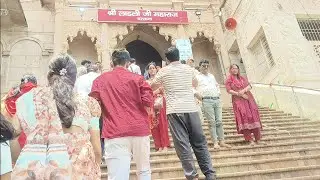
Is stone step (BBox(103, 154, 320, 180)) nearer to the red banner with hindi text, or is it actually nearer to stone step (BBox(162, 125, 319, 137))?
stone step (BBox(162, 125, 319, 137))

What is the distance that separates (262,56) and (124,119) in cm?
1076

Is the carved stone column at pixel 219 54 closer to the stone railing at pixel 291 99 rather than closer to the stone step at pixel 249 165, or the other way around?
the stone railing at pixel 291 99

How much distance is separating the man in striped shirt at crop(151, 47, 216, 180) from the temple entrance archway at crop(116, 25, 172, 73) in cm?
1073

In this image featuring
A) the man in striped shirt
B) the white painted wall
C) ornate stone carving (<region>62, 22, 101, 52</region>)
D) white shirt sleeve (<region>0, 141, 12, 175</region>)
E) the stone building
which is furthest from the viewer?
ornate stone carving (<region>62, 22, 101, 52</region>)

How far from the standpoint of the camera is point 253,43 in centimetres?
1345

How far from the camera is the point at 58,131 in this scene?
2240 millimetres

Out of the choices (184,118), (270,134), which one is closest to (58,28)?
(270,134)

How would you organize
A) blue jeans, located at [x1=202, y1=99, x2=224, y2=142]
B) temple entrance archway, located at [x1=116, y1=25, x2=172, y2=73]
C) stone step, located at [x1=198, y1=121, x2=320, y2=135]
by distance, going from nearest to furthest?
1. blue jeans, located at [x1=202, y1=99, x2=224, y2=142]
2. stone step, located at [x1=198, y1=121, x2=320, y2=135]
3. temple entrance archway, located at [x1=116, y1=25, x2=172, y2=73]

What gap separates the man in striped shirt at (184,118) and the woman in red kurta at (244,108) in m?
2.32

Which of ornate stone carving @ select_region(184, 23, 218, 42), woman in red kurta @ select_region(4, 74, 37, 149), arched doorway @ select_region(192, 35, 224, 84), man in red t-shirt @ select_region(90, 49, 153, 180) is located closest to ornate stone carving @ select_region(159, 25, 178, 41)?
ornate stone carving @ select_region(184, 23, 218, 42)

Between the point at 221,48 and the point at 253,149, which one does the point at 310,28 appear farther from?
the point at 253,149

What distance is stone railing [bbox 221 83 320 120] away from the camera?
930 centimetres

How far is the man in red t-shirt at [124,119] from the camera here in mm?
3090

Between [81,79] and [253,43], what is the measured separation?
9404 mm
